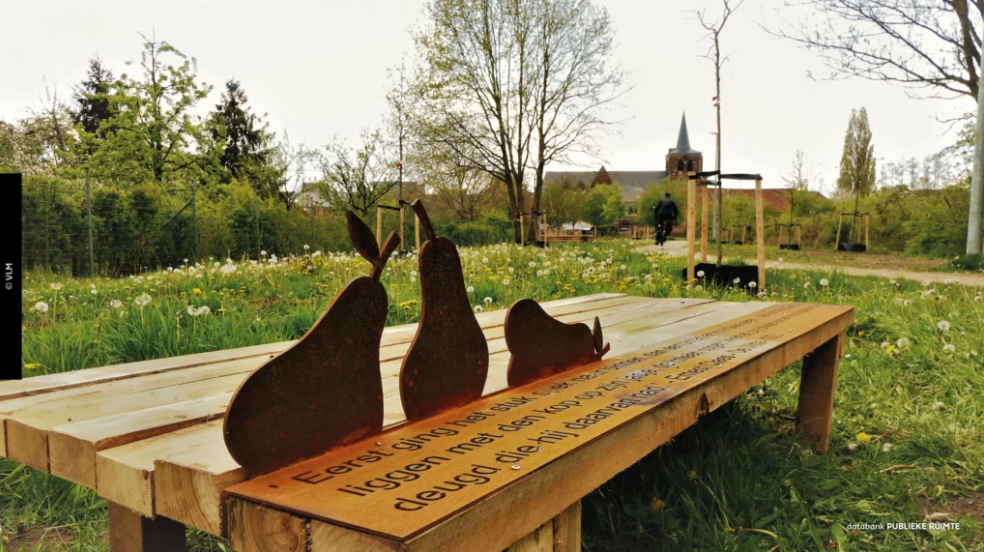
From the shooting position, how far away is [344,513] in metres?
0.65

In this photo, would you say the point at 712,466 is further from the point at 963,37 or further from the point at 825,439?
the point at 963,37

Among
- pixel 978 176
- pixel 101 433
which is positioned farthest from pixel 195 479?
pixel 978 176

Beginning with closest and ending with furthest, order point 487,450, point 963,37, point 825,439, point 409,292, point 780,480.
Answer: point 487,450 → point 780,480 → point 825,439 → point 409,292 → point 963,37

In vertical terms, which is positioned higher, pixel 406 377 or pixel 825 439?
pixel 406 377

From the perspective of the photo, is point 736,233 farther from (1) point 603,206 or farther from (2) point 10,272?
(2) point 10,272

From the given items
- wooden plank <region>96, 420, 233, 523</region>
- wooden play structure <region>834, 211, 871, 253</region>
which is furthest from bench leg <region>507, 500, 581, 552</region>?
wooden play structure <region>834, 211, 871, 253</region>

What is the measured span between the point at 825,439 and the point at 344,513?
2558 millimetres

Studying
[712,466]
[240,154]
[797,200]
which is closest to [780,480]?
[712,466]

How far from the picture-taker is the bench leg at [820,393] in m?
2.64

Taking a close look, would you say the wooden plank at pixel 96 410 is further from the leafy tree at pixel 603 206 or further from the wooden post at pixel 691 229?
the leafy tree at pixel 603 206

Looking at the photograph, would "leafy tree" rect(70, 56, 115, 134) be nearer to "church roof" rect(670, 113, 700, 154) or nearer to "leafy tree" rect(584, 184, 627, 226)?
"leafy tree" rect(584, 184, 627, 226)

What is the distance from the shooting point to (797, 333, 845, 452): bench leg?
264 centimetres

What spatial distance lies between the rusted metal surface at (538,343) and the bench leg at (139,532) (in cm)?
67

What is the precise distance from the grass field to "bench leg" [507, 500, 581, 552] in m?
0.98
